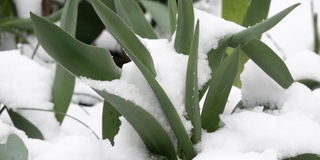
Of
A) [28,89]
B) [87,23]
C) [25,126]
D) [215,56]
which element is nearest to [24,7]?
[87,23]

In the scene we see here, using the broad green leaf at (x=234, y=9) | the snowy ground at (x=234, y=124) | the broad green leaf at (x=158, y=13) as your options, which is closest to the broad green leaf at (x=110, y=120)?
the snowy ground at (x=234, y=124)

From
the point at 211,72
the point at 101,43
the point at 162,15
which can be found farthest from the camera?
the point at 101,43

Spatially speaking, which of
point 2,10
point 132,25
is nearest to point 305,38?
point 2,10

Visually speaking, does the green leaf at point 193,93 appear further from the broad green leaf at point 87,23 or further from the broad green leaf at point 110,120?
the broad green leaf at point 87,23

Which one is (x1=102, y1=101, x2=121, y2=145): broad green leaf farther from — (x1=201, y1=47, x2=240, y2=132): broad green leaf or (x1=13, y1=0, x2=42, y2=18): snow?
(x1=13, y1=0, x2=42, y2=18): snow

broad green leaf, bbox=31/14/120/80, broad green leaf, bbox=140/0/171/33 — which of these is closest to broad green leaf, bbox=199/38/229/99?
broad green leaf, bbox=31/14/120/80

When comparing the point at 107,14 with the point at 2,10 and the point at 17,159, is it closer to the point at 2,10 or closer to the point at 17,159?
the point at 17,159

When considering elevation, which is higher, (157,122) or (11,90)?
(157,122)
